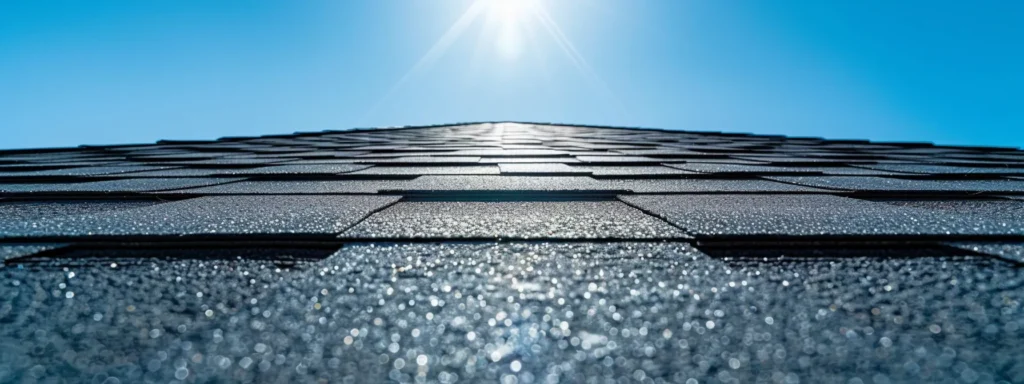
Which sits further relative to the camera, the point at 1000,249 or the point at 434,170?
the point at 434,170

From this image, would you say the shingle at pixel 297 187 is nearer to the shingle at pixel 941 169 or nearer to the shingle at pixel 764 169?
the shingle at pixel 764 169

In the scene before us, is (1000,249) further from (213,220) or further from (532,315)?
(213,220)

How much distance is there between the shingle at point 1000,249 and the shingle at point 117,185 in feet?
5.44

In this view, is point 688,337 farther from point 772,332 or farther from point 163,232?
point 163,232

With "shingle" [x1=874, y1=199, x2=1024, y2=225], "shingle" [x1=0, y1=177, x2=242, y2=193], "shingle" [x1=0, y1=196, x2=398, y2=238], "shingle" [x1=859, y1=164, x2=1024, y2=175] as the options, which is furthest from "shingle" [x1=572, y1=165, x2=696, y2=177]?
"shingle" [x1=0, y1=177, x2=242, y2=193]

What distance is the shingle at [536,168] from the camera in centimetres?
155

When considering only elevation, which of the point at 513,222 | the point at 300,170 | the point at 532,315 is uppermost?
the point at 300,170

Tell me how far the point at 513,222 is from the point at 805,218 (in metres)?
0.50

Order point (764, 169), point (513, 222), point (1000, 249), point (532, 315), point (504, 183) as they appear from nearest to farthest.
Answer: point (532, 315) < point (1000, 249) < point (513, 222) < point (504, 183) < point (764, 169)

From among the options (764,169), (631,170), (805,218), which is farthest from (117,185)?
(764,169)

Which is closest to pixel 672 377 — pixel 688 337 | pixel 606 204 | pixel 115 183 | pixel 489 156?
pixel 688 337

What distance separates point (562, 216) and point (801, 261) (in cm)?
37

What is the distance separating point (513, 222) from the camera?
77 cm

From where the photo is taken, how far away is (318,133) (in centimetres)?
439
